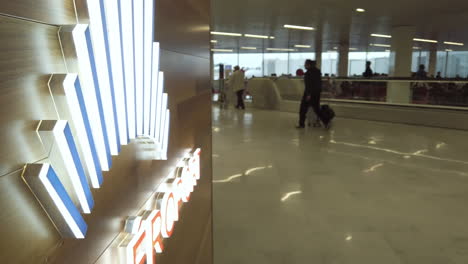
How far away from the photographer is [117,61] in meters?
0.80

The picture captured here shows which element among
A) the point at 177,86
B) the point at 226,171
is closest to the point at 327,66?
the point at 226,171

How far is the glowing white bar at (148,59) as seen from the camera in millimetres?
1024

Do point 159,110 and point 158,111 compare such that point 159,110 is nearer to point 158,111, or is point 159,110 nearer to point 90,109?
point 158,111

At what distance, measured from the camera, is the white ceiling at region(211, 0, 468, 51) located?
936cm

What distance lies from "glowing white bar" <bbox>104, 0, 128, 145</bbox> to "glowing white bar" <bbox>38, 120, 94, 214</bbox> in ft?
0.66

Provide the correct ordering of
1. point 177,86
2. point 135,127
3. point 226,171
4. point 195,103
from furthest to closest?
1. point 226,171
2. point 195,103
3. point 177,86
4. point 135,127

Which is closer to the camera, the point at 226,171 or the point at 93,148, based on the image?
the point at 93,148

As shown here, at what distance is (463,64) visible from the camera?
19.3 meters

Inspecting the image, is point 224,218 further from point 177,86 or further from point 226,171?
point 177,86

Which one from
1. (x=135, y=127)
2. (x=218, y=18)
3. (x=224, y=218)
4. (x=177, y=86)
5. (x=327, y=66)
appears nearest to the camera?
(x=135, y=127)

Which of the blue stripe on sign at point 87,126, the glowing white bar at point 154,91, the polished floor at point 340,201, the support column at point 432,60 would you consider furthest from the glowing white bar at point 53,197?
the support column at point 432,60

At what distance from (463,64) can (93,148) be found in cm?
2244

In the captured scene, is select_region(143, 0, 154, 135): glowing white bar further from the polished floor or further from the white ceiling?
the white ceiling

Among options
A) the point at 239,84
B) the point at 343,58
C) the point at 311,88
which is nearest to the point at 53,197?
the point at 311,88
